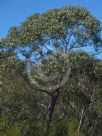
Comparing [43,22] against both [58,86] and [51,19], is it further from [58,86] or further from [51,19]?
[58,86]

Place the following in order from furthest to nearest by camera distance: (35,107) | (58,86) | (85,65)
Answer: (35,107)
(58,86)
(85,65)

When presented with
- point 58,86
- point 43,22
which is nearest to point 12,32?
point 43,22

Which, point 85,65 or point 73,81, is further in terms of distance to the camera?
point 73,81

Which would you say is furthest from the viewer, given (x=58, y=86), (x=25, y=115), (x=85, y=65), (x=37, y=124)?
(x=25, y=115)

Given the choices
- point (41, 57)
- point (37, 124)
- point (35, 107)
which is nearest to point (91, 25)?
point (41, 57)

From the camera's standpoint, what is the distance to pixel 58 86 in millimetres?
22234

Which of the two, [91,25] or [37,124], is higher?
[91,25]

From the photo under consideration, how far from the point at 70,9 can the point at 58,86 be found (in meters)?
3.81

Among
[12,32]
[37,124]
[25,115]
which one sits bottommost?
[37,124]

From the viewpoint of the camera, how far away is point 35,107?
30219mm

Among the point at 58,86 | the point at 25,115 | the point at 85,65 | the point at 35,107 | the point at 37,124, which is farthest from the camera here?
the point at 35,107

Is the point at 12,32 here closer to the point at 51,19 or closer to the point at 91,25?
the point at 51,19

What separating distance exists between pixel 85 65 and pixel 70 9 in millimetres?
3013

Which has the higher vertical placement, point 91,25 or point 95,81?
point 91,25
